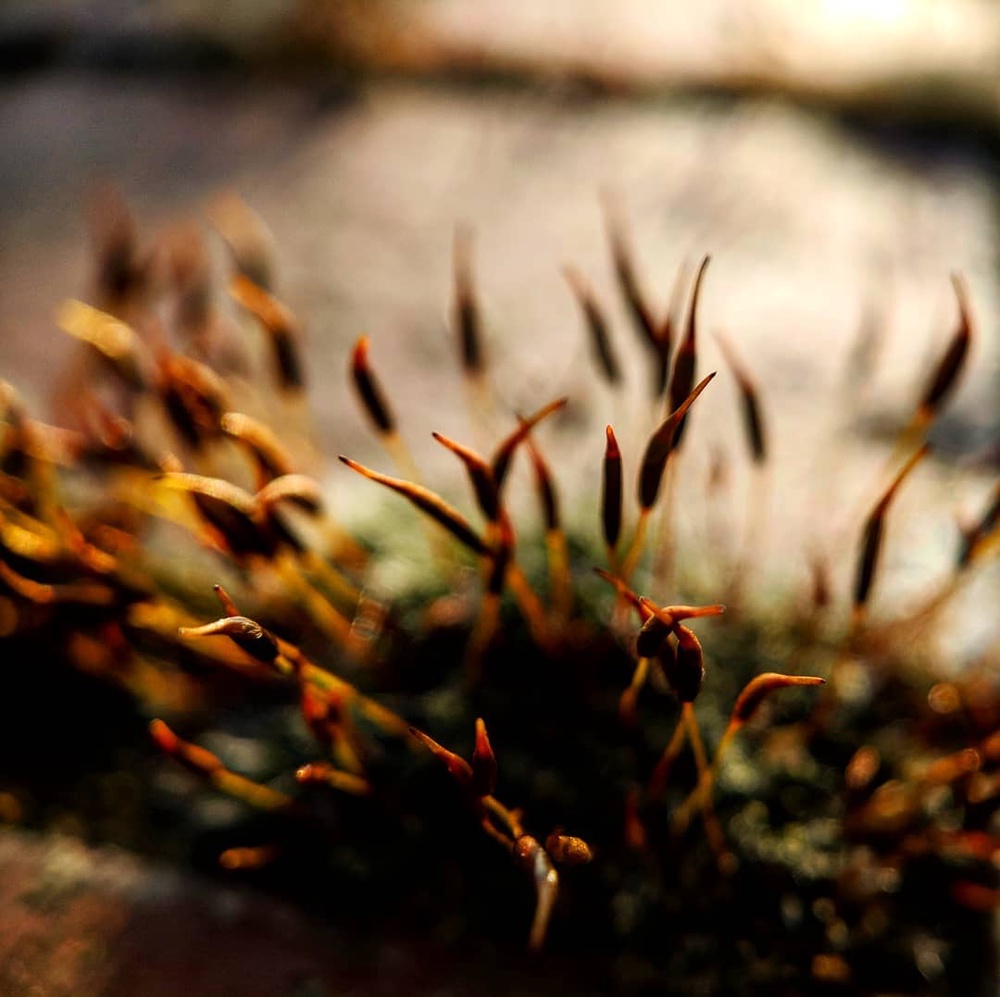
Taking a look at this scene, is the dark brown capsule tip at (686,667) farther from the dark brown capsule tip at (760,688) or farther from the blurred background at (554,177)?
the blurred background at (554,177)

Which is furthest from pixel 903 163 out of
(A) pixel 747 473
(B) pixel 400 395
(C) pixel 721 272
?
(B) pixel 400 395

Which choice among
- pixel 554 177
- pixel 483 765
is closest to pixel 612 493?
pixel 483 765

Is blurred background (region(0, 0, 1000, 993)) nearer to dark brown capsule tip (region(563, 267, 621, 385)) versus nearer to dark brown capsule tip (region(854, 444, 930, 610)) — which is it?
dark brown capsule tip (region(563, 267, 621, 385))

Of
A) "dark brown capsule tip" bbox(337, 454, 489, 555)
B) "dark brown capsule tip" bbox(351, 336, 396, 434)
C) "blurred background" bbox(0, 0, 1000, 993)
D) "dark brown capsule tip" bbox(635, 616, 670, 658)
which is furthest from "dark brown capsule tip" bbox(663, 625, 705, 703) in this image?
"blurred background" bbox(0, 0, 1000, 993)

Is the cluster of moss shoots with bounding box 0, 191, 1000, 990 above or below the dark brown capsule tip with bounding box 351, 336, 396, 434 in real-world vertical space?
below

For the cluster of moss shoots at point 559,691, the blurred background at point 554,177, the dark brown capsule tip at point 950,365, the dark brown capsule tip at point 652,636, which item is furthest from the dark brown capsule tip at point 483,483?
the blurred background at point 554,177

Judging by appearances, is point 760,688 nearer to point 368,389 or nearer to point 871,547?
point 871,547
